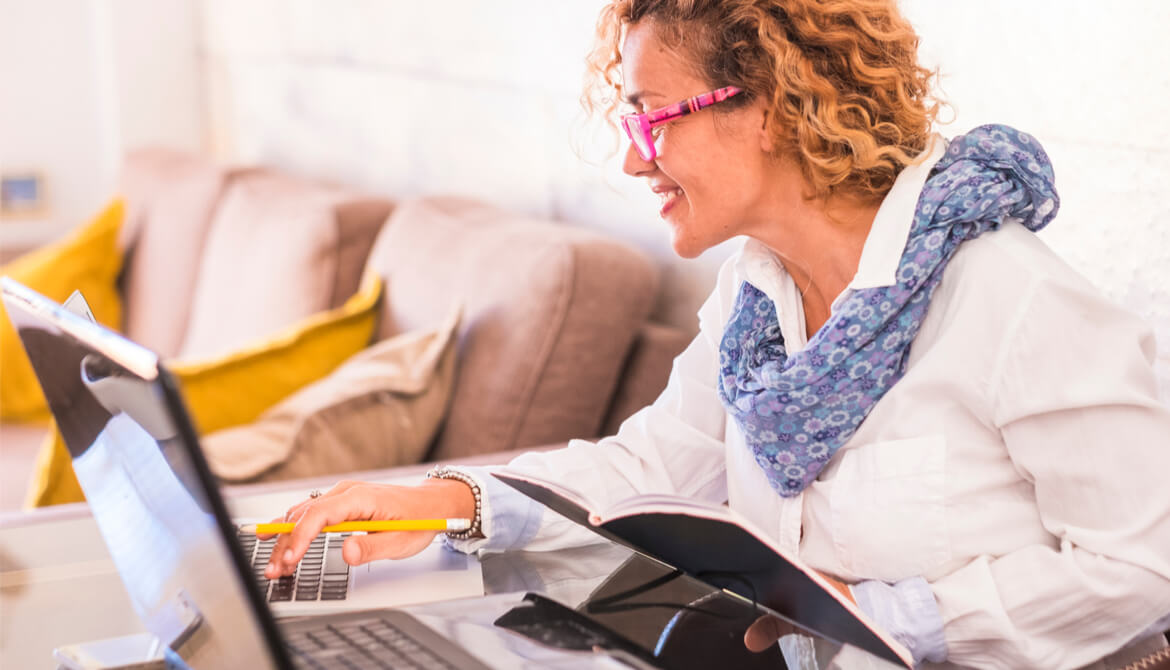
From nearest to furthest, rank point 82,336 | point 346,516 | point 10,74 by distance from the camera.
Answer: point 82,336
point 346,516
point 10,74

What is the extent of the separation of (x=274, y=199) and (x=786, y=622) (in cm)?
206

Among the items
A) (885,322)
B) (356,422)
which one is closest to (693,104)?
(885,322)

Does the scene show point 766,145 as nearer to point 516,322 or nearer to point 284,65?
point 516,322

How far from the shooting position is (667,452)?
1290mm

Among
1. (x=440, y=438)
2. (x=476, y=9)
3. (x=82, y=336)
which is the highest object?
(x=476, y=9)

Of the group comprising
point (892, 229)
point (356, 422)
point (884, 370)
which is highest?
point (892, 229)

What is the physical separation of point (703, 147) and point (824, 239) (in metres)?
0.15

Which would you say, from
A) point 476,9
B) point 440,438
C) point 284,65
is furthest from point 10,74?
point 440,438

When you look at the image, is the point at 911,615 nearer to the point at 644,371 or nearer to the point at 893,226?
the point at 893,226

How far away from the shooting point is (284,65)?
3297 mm

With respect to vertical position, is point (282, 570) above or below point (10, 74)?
below

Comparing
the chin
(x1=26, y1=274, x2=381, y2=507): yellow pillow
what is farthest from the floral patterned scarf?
(x1=26, y1=274, x2=381, y2=507): yellow pillow

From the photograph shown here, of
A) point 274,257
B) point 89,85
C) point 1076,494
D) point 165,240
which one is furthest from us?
point 89,85

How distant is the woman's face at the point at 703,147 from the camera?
3.73 ft
